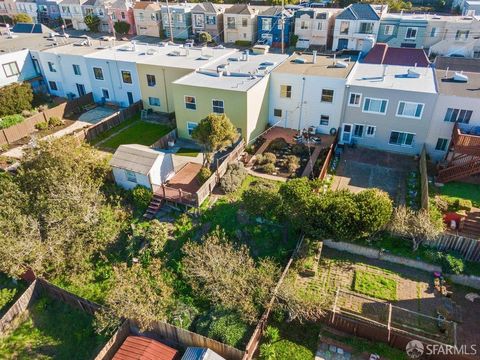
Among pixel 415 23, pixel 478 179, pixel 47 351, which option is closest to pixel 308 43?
pixel 415 23

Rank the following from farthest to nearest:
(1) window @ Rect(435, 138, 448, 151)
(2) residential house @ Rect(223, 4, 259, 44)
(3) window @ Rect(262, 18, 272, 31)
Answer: (2) residential house @ Rect(223, 4, 259, 44), (3) window @ Rect(262, 18, 272, 31), (1) window @ Rect(435, 138, 448, 151)

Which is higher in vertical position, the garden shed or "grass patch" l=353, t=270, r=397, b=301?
the garden shed

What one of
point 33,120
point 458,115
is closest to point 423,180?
point 458,115

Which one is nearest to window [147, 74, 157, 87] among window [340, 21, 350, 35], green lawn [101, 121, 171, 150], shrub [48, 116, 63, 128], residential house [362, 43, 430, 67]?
green lawn [101, 121, 171, 150]

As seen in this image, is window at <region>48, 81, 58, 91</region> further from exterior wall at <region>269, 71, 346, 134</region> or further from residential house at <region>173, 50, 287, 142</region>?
exterior wall at <region>269, 71, 346, 134</region>

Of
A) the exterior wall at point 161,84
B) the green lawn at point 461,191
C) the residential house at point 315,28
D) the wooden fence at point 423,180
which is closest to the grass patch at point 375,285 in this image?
Answer: the wooden fence at point 423,180

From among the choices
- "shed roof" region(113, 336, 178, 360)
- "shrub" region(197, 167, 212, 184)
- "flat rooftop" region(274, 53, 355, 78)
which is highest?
"flat rooftop" region(274, 53, 355, 78)

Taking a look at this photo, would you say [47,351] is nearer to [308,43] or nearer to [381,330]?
[381,330]
